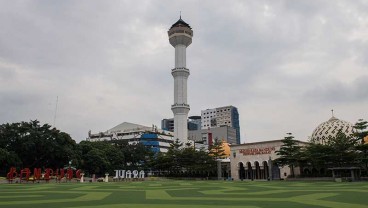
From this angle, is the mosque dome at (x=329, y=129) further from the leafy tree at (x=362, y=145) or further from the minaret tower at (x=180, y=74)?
the minaret tower at (x=180, y=74)

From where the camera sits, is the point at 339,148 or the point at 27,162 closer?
the point at 339,148

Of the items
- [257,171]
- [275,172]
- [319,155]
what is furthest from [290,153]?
[257,171]

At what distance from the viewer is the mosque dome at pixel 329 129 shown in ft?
248

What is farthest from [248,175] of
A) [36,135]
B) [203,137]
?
[203,137]

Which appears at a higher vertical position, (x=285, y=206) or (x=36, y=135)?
(x=36, y=135)

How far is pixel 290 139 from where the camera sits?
6353 centimetres

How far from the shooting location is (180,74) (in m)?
93.7

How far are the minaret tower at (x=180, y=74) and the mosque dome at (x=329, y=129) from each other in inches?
1281

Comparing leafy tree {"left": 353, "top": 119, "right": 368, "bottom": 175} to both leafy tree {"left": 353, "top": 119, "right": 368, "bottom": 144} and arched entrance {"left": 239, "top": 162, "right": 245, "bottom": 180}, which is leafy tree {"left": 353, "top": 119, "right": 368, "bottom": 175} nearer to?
leafy tree {"left": 353, "top": 119, "right": 368, "bottom": 144}

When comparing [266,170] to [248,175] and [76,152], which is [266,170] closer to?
[248,175]

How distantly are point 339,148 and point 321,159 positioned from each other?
142 inches

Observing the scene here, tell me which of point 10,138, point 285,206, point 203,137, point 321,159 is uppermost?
point 203,137

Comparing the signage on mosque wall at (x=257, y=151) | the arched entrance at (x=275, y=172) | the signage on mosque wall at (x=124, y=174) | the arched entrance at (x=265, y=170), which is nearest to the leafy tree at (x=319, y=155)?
the arched entrance at (x=275, y=172)

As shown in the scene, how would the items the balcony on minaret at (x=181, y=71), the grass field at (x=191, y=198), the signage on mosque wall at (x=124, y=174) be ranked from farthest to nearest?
1. the balcony on minaret at (x=181, y=71)
2. the signage on mosque wall at (x=124, y=174)
3. the grass field at (x=191, y=198)
